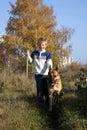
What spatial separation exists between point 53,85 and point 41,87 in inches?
18.0

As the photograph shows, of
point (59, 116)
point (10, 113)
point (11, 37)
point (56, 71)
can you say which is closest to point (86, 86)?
point (56, 71)

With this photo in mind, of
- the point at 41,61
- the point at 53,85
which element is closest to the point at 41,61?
the point at 41,61

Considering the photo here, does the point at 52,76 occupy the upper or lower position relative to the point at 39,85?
upper

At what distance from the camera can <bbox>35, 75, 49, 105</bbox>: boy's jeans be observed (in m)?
9.78

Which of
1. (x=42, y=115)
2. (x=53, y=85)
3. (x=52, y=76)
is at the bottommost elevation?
(x=42, y=115)

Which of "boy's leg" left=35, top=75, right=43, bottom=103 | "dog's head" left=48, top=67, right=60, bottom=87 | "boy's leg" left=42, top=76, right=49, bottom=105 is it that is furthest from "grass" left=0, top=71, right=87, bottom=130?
"dog's head" left=48, top=67, right=60, bottom=87

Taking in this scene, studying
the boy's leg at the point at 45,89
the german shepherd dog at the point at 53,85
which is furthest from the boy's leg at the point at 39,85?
the german shepherd dog at the point at 53,85

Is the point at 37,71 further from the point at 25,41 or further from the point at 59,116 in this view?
the point at 25,41

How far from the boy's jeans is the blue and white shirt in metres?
0.17

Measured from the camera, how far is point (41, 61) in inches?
377

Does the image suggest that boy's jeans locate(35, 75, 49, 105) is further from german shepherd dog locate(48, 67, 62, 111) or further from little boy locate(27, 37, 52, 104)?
german shepherd dog locate(48, 67, 62, 111)

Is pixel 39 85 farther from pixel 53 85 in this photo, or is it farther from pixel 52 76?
pixel 52 76

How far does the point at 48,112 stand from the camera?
9.22 meters

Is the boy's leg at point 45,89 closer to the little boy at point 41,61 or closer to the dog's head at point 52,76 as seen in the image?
the little boy at point 41,61
